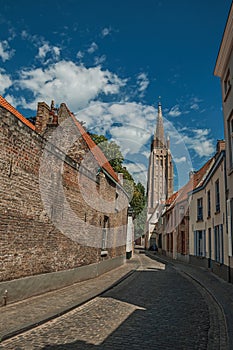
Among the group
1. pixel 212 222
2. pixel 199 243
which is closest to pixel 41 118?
pixel 212 222

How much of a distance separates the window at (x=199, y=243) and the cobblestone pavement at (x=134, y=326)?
391 inches

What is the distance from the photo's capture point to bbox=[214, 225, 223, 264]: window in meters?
13.6

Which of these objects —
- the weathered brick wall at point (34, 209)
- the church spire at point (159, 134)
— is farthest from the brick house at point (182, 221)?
the church spire at point (159, 134)

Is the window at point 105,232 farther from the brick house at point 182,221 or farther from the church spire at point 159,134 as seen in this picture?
the church spire at point 159,134

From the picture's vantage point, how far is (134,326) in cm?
584

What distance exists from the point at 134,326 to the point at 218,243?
984 cm

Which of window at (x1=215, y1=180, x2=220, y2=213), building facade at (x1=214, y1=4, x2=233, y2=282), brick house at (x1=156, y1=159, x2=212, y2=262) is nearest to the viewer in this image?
building facade at (x1=214, y1=4, x2=233, y2=282)

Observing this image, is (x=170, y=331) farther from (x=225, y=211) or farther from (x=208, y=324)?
(x=225, y=211)

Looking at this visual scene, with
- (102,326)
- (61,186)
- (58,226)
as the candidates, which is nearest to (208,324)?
(102,326)

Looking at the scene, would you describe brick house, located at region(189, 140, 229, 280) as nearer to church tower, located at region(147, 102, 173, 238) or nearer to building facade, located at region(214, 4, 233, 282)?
building facade, located at region(214, 4, 233, 282)

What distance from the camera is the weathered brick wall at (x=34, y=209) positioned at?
694 cm

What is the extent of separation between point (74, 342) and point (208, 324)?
115 inches

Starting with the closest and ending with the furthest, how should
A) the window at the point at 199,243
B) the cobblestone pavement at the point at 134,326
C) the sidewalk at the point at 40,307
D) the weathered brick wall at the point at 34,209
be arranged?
the cobblestone pavement at the point at 134,326, the sidewalk at the point at 40,307, the weathered brick wall at the point at 34,209, the window at the point at 199,243

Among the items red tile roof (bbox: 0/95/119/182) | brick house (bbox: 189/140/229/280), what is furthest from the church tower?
red tile roof (bbox: 0/95/119/182)
